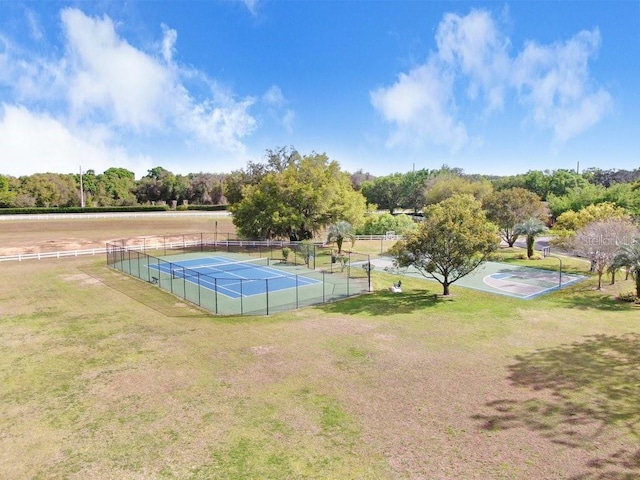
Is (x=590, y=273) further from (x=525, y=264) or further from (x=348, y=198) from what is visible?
(x=348, y=198)

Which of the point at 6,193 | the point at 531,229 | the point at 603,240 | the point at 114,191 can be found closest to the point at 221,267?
the point at 531,229

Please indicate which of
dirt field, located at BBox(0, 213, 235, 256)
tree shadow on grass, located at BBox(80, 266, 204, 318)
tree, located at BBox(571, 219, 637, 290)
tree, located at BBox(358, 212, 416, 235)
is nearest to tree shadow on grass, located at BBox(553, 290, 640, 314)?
tree, located at BBox(571, 219, 637, 290)

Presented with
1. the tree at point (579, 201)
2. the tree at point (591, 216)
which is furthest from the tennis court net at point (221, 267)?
the tree at point (579, 201)

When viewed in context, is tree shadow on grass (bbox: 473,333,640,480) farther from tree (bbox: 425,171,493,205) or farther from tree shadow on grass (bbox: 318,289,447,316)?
tree (bbox: 425,171,493,205)

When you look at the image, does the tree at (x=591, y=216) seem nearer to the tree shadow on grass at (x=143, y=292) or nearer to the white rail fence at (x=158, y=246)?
the white rail fence at (x=158, y=246)

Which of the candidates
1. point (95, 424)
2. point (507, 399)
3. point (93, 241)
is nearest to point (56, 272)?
point (93, 241)

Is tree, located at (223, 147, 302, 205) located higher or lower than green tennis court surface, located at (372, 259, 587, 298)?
higher
